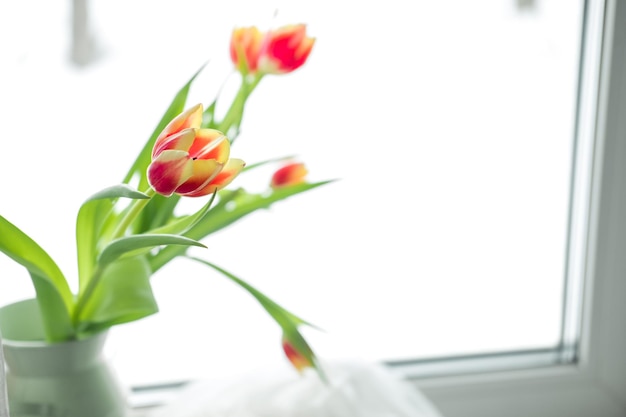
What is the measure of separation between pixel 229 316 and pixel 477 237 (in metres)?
0.37

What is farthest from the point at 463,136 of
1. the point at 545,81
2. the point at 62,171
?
the point at 62,171

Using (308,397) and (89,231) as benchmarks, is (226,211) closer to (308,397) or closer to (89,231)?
(89,231)

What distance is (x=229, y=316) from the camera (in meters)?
1.01

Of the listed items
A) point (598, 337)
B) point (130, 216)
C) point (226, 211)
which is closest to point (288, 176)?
point (226, 211)

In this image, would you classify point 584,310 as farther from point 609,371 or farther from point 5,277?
point 5,277

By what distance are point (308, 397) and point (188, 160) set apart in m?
0.41

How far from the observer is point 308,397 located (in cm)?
83

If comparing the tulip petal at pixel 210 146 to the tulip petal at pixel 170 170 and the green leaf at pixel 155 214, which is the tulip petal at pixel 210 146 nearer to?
the tulip petal at pixel 170 170

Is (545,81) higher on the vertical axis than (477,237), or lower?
higher

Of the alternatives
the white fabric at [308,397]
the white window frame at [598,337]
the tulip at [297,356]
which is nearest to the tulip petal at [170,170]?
the tulip at [297,356]

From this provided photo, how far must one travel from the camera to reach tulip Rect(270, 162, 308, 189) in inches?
30.3

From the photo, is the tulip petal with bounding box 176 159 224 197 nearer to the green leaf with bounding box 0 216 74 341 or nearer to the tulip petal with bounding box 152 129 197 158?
the tulip petal with bounding box 152 129 197 158

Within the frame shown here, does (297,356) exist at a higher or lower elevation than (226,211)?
lower

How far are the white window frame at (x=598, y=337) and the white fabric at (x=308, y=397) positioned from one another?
16cm
